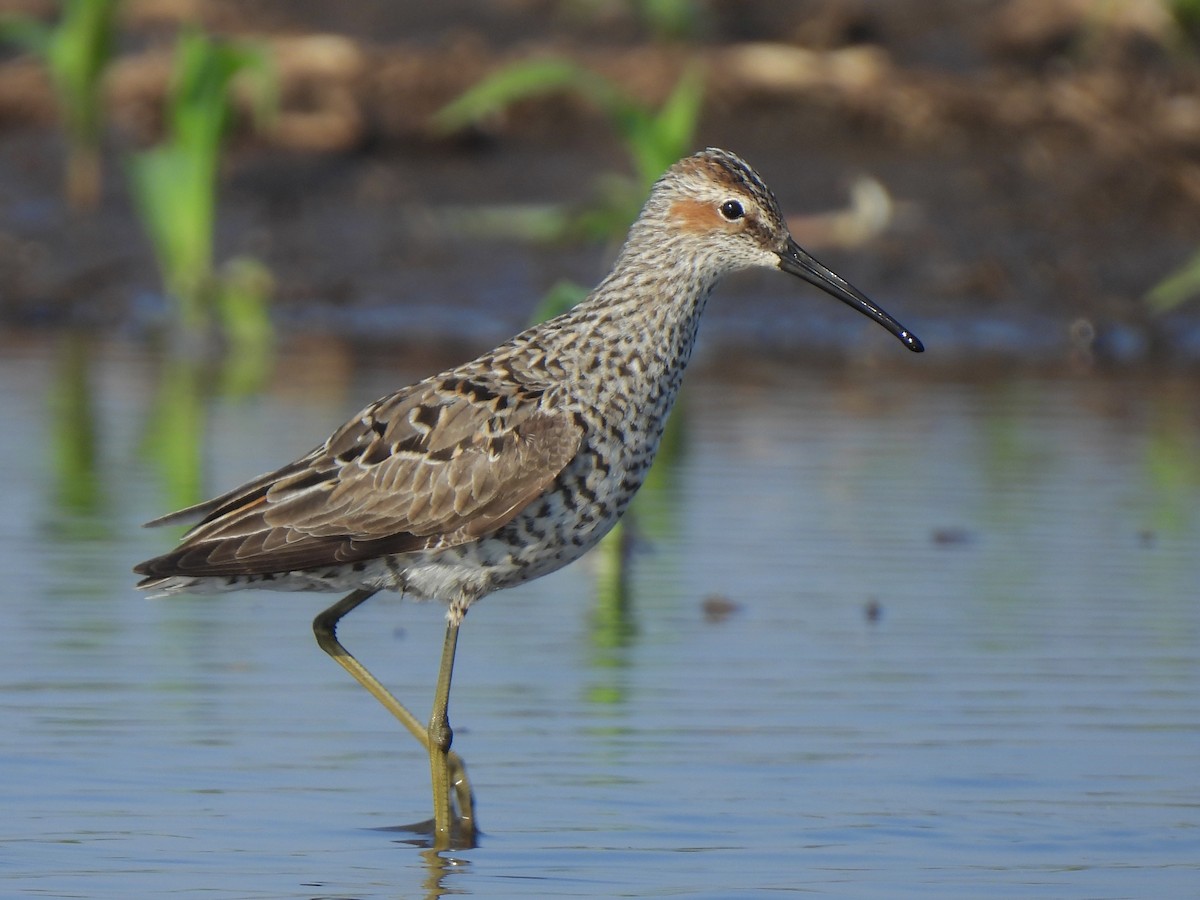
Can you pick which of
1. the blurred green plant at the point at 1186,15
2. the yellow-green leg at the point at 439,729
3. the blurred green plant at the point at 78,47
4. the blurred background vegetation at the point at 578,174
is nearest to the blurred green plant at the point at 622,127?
the blurred background vegetation at the point at 578,174

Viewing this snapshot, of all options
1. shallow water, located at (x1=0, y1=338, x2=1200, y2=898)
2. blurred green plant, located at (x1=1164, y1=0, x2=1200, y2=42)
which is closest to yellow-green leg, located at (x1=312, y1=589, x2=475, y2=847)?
shallow water, located at (x1=0, y1=338, x2=1200, y2=898)

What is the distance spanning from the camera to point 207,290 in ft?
58.8

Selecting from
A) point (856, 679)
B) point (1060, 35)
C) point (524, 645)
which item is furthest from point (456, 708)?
point (1060, 35)

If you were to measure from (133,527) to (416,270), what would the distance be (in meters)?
7.76

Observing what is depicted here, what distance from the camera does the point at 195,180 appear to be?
17094mm

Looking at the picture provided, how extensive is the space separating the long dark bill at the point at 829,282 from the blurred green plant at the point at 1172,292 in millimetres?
9040

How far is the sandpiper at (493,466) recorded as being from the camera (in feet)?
24.5

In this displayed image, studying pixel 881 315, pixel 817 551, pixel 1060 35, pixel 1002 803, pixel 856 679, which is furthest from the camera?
pixel 1060 35

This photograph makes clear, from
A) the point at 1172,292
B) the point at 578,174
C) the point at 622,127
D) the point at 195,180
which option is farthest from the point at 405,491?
the point at 578,174

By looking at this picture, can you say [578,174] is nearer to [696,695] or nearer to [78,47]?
[78,47]

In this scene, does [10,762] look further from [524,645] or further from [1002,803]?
[1002,803]

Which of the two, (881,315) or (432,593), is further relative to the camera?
(881,315)

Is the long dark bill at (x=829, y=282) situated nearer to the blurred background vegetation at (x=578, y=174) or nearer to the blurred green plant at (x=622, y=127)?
the blurred green plant at (x=622, y=127)

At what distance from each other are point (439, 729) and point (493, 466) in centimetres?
85
